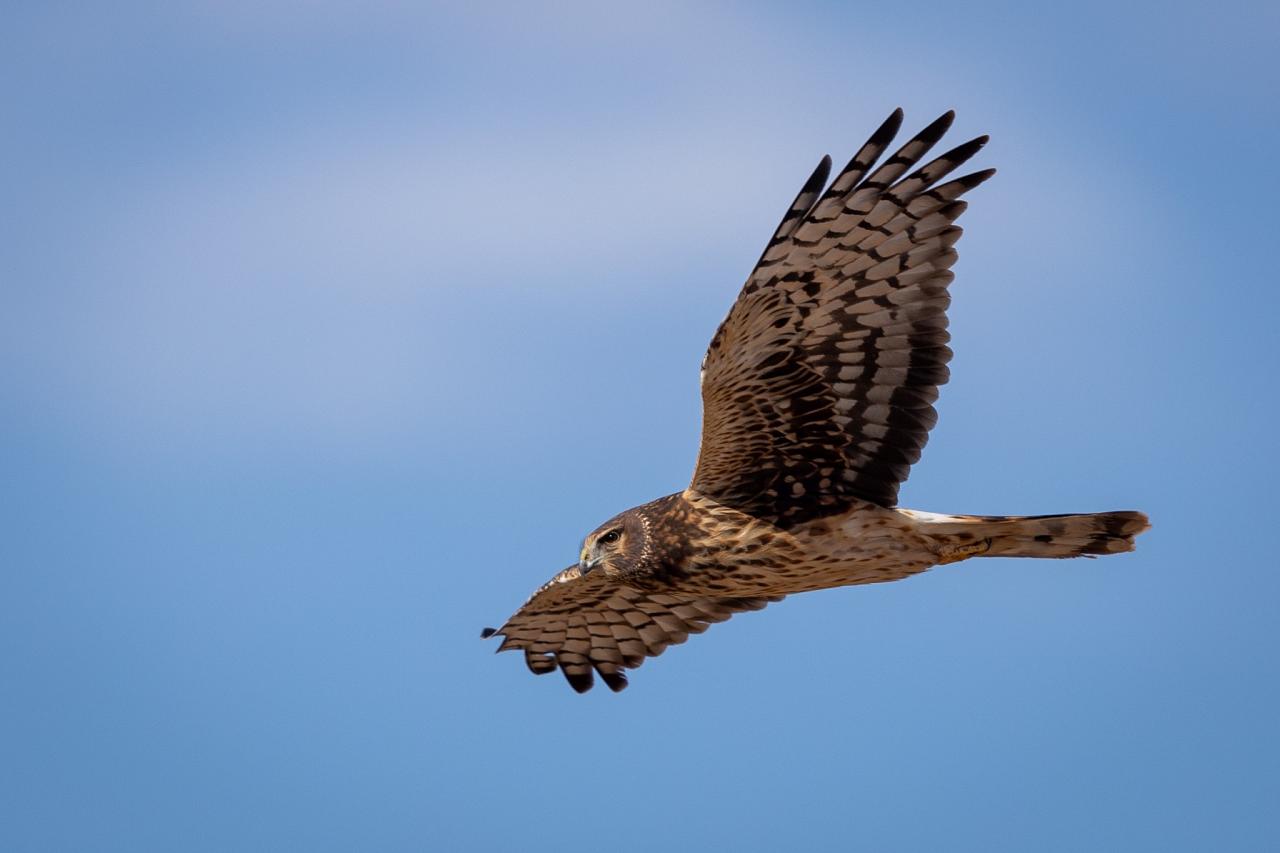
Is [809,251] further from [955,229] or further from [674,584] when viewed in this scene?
[674,584]

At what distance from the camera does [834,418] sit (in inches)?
297

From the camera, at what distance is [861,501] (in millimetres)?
7621

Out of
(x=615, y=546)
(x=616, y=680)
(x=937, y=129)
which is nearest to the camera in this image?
(x=937, y=129)

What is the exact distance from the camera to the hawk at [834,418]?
718cm

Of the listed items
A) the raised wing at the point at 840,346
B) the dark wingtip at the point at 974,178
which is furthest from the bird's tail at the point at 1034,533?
the dark wingtip at the point at 974,178

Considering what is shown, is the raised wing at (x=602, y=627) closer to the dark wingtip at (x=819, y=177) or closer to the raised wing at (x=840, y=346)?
the raised wing at (x=840, y=346)

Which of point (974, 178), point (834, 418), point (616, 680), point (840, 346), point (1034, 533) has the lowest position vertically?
point (1034, 533)

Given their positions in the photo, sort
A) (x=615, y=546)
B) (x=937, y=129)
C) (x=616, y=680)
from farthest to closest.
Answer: (x=616, y=680) → (x=615, y=546) → (x=937, y=129)

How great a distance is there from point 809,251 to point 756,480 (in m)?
1.23

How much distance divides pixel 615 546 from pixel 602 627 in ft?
4.73

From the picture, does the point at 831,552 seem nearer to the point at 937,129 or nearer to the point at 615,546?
the point at 615,546

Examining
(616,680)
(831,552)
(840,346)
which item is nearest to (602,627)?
(616,680)

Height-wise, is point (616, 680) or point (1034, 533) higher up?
point (616, 680)

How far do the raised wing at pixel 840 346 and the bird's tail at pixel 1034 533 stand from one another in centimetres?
34
